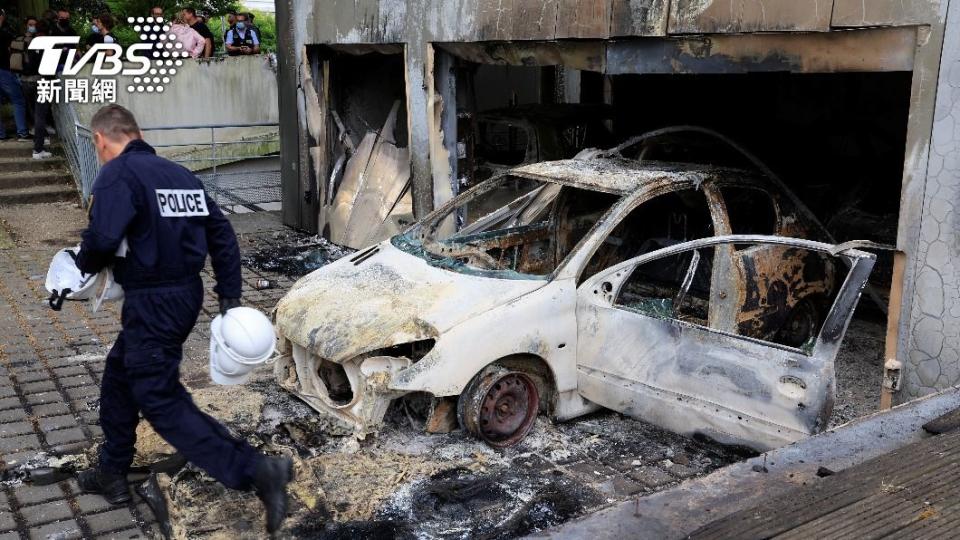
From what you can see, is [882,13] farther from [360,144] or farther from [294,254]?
A: [294,254]

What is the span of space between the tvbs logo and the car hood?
9575mm

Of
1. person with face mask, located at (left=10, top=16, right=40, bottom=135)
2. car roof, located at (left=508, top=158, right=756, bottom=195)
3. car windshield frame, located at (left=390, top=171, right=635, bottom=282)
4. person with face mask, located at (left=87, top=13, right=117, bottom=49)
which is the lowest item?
car windshield frame, located at (left=390, top=171, right=635, bottom=282)

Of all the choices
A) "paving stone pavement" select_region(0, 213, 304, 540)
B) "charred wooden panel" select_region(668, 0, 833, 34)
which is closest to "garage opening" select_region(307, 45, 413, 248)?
"paving stone pavement" select_region(0, 213, 304, 540)

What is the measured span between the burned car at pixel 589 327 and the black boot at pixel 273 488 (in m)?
0.98

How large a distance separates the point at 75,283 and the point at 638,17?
4359 millimetres

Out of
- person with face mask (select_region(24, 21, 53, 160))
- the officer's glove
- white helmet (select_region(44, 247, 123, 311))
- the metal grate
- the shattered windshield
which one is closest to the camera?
white helmet (select_region(44, 247, 123, 311))

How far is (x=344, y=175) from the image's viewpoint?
1110 cm

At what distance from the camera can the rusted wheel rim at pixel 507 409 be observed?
5.29 m

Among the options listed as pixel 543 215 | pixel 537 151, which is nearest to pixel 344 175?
pixel 537 151

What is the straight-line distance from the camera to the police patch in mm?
4215

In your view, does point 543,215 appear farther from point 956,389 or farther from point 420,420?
point 956,389

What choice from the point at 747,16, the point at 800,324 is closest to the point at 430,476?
the point at 800,324

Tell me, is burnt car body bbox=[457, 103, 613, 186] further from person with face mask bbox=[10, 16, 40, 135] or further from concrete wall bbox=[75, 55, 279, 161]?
person with face mask bbox=[10, 16, 40, 135]

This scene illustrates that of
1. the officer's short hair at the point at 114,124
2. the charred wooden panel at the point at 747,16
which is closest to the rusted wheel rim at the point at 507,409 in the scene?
the officer's short hair at the point at 114,124
